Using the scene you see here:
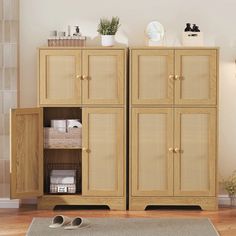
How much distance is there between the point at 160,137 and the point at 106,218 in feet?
2.76

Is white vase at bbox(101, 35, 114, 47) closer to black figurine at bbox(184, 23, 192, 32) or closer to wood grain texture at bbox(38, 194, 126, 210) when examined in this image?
Answer: black figurine at bbox(184, 23, 192, 32)

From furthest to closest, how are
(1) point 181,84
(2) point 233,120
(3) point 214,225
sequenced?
(2) point 233,120 < (1) point 181,84 < (3) point 214,225

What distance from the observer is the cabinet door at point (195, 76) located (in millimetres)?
6234

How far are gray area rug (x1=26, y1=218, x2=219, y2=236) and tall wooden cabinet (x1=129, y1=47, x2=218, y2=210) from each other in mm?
455

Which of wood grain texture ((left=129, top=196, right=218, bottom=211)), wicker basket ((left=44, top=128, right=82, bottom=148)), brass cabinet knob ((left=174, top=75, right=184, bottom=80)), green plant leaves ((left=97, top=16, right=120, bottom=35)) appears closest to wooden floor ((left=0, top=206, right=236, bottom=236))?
wood grain texture ((left=129, top=196, right=218, bottom=211))

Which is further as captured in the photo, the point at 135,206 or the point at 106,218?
the point at 135,206

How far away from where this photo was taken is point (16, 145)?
6238 mm

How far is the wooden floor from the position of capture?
5.74m

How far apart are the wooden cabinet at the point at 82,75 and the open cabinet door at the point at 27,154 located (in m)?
0.24

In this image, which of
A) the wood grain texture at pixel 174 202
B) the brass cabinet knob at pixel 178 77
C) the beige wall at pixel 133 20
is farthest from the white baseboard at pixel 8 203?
the brass cabinet knob at pixel 178 77

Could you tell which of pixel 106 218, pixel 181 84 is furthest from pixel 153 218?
pixel 181 84

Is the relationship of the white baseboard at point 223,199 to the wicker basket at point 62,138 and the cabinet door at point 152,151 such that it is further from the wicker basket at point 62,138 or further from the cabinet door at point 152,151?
the wicker basket at point 62,138

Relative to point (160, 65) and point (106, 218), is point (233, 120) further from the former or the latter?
point (106, 218)

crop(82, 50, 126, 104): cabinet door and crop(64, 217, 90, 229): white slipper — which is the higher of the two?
crop(82, 50, 126, 104): cabinet door
